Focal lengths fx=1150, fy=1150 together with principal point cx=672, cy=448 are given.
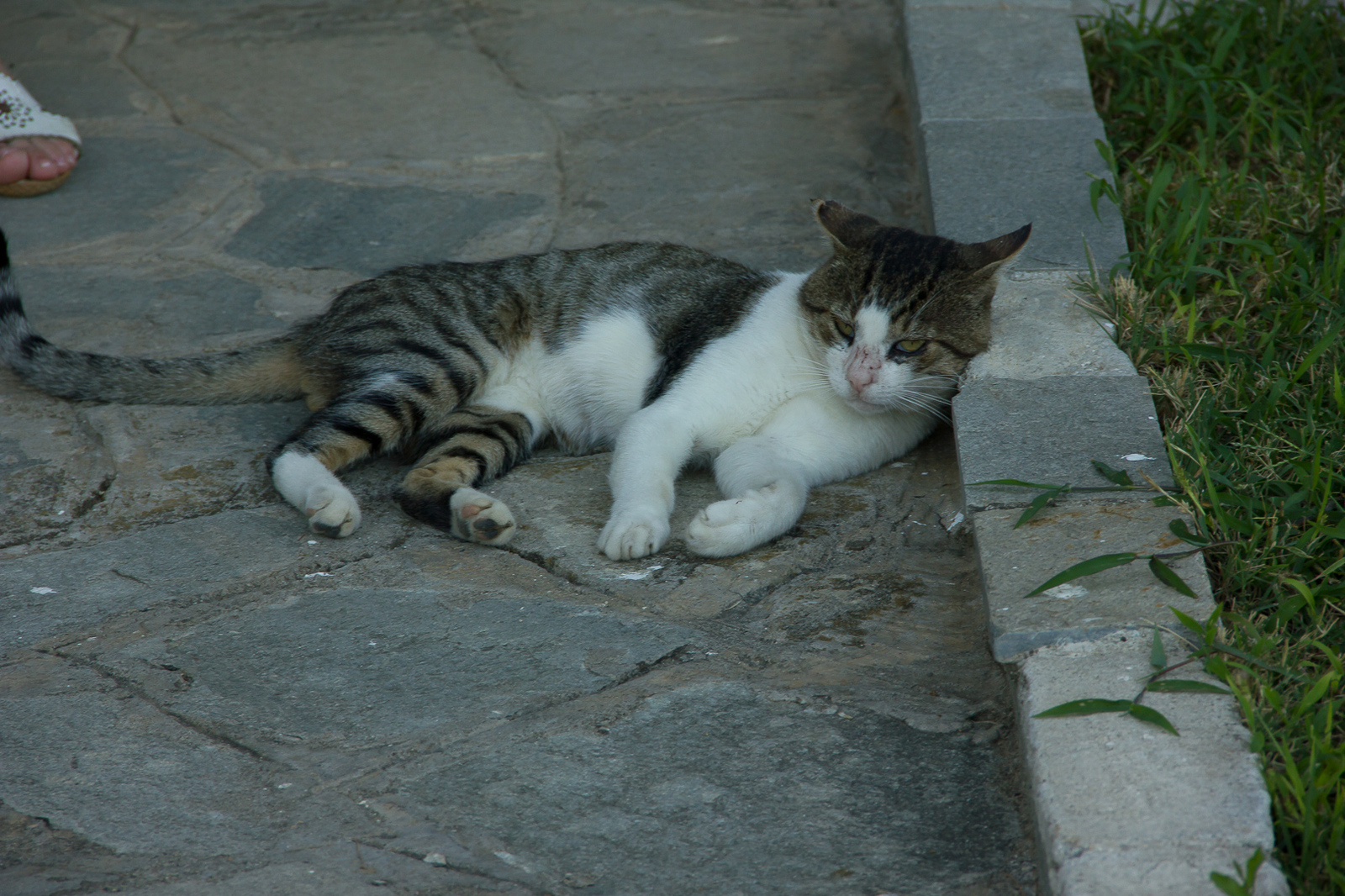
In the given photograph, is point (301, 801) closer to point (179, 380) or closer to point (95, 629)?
point (95, 629)

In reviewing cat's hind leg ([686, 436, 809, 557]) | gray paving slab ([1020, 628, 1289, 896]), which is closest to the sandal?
cat's hind leg ([686, 436, 809, 557])

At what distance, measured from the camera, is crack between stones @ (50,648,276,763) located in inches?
79.4

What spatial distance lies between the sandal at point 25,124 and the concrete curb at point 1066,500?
131 inches

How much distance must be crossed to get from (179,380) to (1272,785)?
112 inches

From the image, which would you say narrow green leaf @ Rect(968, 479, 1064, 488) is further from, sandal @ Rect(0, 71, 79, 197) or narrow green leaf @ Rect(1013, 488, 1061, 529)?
sandal @ Rect(0, 71, 79, 197)

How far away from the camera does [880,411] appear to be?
305cm

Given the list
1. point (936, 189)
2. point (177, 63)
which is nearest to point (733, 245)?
point (936, 189)

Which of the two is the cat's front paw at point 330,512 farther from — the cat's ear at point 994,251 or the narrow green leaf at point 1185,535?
the narrow green leaf at point 1185,535

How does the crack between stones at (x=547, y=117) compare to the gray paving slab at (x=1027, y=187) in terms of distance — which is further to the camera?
the crack between stones at (x=547, y=117)

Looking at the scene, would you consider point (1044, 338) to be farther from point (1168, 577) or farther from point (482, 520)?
point (482, 520)

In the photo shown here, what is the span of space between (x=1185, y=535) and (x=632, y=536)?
1.17m

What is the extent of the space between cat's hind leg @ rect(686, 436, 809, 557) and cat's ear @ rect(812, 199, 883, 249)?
657 millimetres

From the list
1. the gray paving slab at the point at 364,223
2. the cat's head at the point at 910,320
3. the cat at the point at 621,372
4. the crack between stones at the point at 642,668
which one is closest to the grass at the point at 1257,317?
the cat's head at the point at 910,320

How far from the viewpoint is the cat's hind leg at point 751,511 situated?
265cm
